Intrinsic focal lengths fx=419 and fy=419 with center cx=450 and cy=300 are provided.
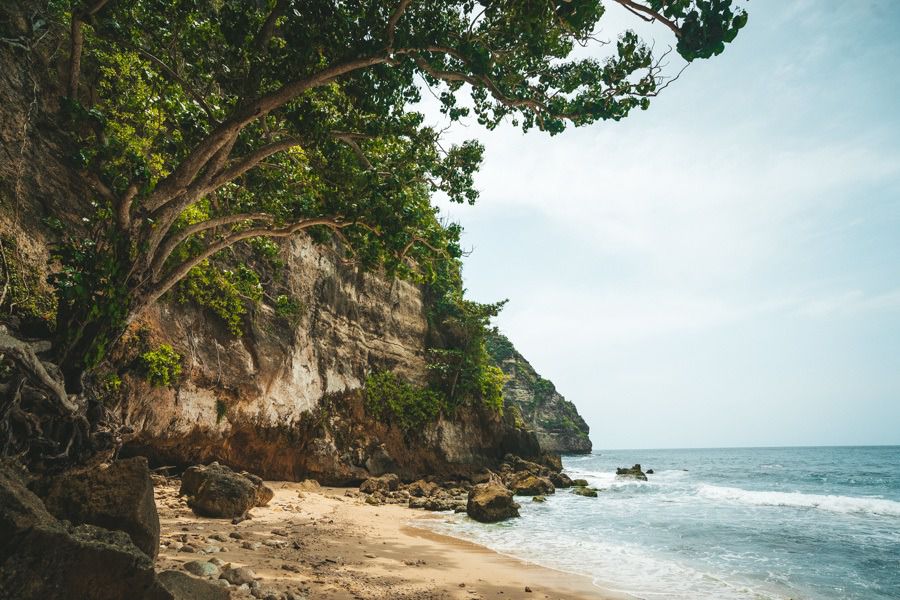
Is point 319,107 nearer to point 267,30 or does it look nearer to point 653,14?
point 267,30

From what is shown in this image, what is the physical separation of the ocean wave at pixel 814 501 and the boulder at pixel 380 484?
16.7 meters

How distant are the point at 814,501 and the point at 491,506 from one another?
19.3 meters

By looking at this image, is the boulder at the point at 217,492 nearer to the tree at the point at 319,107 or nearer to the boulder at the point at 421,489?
the tree at the point at 319,107

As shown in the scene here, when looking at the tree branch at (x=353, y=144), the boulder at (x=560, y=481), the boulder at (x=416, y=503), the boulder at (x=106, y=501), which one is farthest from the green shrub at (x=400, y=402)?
the boulder at (x=106, y=501)

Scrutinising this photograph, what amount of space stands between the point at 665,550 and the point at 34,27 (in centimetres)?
1731

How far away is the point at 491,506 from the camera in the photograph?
1256cm

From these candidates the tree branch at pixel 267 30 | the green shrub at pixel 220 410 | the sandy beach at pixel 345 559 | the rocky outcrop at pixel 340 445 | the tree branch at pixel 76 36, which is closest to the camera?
the sandy beach at pixel 345 559

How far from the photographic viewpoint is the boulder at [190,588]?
3.11 meters

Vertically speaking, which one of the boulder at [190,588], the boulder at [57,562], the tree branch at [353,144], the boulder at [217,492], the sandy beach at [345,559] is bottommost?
the sandy beach at [345,559]

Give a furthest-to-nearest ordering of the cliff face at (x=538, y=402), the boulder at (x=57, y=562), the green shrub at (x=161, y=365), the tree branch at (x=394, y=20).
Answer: the cliff face at (x=538, y=402)
the green shrub at (x=161, y=365)
the tree branch at (x=394, y=20)
the boulder at (x=57, y=562)

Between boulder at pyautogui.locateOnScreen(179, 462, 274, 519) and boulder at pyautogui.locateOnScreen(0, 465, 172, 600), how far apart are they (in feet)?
18.4

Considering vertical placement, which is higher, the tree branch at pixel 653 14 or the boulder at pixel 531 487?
the tree branch at pixel 653 14

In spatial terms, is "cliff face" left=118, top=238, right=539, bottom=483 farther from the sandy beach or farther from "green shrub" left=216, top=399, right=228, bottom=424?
the sandy beach

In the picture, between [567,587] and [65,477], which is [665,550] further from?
[65,477]
